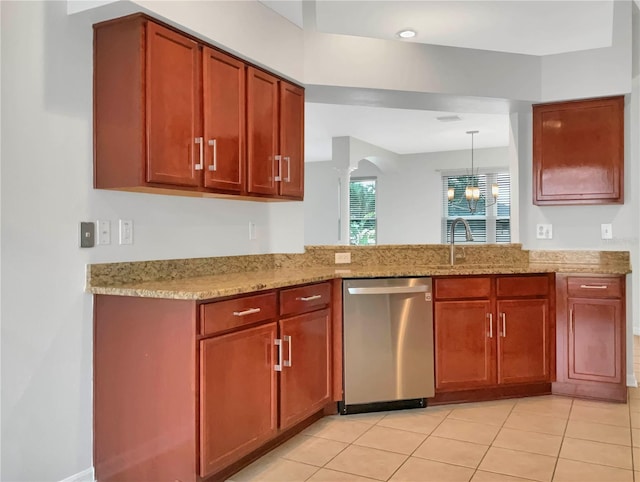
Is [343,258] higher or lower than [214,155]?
lower

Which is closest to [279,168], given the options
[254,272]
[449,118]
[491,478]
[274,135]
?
[274,135]

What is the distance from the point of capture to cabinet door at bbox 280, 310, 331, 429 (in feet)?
8.68

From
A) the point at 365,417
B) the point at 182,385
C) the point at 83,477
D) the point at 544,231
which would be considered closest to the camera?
the point at 182,385

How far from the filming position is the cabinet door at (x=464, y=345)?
3.34 m

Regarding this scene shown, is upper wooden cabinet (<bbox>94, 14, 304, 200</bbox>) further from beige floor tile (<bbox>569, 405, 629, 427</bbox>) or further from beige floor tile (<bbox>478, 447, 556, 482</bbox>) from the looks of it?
beige floor tile (<bbox>569, 405, 629, 427</bbox>)

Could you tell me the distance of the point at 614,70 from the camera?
3588mm

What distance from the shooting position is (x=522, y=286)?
3.45m

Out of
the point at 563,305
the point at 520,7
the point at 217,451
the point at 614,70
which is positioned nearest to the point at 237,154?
the point at 217,451

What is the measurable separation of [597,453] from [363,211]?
678 cm

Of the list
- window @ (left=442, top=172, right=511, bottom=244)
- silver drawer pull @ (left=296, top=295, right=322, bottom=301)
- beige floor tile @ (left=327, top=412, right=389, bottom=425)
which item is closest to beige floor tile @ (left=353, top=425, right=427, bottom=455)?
beige floor tile @ (left=327, top=412, right=389, bottom=425)

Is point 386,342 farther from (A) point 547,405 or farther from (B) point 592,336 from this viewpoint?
(B) point 592,336

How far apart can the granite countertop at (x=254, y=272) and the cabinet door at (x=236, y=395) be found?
8.9 inches

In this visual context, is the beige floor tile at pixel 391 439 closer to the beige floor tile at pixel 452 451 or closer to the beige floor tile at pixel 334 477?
the beige floor tile at pixel 452 451

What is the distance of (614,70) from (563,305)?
1676 mm
